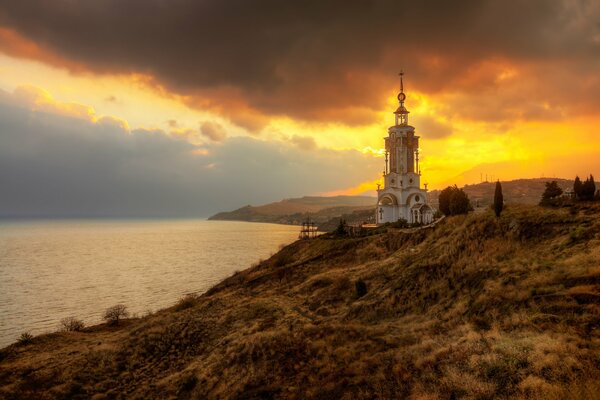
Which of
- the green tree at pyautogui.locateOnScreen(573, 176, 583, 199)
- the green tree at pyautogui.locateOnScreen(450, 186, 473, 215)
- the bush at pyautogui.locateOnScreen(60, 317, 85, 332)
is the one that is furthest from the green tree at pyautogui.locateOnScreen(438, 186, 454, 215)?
the bush at pyautogui.locateOnScreen(60, 317, 85, 332)

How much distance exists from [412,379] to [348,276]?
19.9m

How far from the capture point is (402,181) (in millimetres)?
73938

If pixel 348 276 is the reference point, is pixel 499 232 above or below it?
above

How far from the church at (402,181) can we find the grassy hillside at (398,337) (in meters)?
36.8

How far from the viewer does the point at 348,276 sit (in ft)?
107

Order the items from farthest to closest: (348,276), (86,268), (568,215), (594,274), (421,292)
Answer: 1. (86,268)
2. (348,276)
3. (568,215)
4. (421,292)
5. (594,274)

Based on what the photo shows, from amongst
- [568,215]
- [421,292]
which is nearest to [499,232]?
[568,215]

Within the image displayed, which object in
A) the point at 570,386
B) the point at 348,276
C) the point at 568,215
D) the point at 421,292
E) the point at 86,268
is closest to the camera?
the point at 570,386

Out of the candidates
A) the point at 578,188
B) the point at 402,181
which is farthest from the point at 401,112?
Result: the point at 578,188

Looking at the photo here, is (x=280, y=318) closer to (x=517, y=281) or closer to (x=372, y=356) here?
(x=372, y=356)

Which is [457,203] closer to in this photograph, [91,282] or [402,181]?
[402,181]

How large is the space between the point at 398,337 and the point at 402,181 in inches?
2380

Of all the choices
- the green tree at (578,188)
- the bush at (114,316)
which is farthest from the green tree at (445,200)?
the bush at (114,316)

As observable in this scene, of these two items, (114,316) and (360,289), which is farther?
(114,316)
